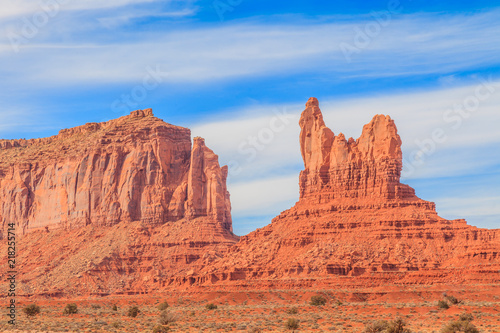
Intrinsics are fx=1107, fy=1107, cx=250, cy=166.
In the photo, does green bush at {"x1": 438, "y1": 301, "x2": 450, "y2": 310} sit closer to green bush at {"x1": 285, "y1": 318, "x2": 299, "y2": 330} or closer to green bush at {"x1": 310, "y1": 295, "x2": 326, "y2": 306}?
green bush at {"x1": 310, "y1": 295, "x2": 326, "y2": 306}

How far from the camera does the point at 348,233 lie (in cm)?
14675

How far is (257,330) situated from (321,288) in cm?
4687

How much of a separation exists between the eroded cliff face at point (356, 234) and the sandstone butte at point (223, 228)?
18cm

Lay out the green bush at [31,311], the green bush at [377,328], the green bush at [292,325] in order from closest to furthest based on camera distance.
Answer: the green bush at [377,328]
the green bush at [292,325]
the green bush at [31,311]

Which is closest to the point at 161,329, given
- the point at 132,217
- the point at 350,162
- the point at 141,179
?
the point at 350,162

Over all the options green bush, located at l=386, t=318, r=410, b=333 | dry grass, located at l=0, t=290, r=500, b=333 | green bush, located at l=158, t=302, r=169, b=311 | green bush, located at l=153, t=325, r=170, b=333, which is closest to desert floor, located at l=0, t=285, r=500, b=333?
dry grass, located at l=0, t=290, r=500, b=333

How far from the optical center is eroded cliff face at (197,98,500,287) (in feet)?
444

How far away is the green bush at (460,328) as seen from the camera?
278 ft

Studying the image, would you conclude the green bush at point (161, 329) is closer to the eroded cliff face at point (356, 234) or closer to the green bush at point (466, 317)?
the green bush at point (466, 317)

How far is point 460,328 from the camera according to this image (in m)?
87.4

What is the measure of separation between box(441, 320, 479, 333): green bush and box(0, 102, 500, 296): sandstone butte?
141 ft

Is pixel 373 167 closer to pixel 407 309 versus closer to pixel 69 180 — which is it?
pixel 407 309

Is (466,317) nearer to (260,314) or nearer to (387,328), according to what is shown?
(387,328)

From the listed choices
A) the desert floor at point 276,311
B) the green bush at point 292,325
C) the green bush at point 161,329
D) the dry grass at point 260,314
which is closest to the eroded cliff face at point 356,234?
the desert floor at point 276,311
